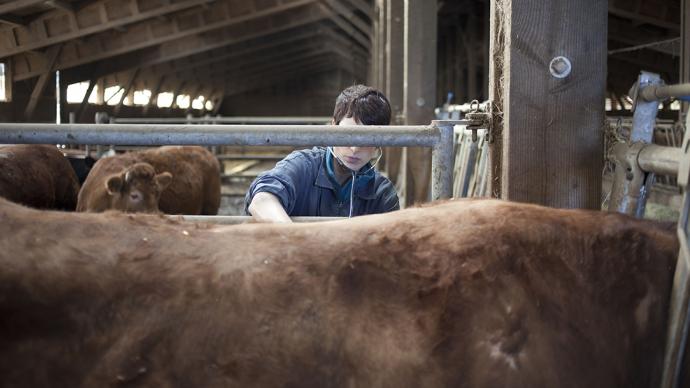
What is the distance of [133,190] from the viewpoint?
7.40 meters

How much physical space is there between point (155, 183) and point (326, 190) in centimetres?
483

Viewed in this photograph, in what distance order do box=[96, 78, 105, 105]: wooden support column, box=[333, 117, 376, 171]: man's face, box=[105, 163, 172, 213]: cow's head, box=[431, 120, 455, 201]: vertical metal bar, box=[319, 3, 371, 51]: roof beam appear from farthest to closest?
1. box=[319, 3, 371, 51]: roof beam
2. box=[96, 78, 105, 105]: wooden support column
3. box=[105, 163, 172, 213]: cow's head
4. box=[333, 117, 376, 171]: man's face
5. box=[431, 120, 455, 201]: vertical metal bar

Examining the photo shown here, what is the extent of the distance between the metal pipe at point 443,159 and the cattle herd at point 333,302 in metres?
1.14

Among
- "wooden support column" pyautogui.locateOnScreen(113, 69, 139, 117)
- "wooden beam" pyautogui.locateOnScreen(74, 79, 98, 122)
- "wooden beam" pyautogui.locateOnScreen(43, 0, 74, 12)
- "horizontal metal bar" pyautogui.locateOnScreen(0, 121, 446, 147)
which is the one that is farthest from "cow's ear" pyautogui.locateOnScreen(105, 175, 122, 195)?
"wooden support column" pyautogui.locateOnScreen(113, 69, 139, 117)

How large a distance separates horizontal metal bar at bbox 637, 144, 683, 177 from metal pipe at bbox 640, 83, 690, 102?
149 mm

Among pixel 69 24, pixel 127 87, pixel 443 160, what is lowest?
pixel 443 160

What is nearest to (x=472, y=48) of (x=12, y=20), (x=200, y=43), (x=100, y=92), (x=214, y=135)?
(x=200, y=43)

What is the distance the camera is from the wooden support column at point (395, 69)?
34.4 ft

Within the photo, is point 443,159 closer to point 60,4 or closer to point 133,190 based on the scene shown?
point 133,190

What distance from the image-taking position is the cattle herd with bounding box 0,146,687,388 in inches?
57.0

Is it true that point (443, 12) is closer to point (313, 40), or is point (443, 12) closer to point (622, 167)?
point (313, 40)

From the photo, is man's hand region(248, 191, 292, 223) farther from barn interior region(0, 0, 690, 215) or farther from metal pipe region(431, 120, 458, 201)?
barn interior region(0, 0, 690, 215)

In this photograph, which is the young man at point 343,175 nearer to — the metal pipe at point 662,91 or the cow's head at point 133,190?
the metal pipe at point 662,91

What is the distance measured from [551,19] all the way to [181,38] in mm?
18483
